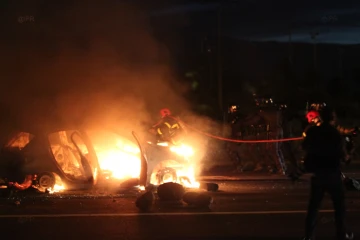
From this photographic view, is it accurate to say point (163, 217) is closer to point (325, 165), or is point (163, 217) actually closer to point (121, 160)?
point (325, 165)

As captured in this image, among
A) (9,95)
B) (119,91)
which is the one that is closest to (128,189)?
(119,91)

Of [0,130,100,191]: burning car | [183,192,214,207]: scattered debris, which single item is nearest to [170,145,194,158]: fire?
[0,130,100,191]: burning car

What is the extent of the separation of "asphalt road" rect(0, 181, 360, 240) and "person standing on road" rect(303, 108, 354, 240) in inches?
32.2

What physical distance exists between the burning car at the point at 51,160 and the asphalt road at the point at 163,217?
0.43 metres

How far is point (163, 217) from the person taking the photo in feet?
30.6

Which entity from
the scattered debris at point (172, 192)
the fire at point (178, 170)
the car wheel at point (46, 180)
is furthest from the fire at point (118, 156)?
the scattered debris at point (172, 192)

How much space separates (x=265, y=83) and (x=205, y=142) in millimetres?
28322

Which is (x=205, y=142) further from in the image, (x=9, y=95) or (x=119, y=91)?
(x=9, y=95)

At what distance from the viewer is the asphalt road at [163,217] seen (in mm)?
8102

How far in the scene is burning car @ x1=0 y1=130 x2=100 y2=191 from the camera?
11969 mm

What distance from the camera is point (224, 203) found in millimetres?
10742

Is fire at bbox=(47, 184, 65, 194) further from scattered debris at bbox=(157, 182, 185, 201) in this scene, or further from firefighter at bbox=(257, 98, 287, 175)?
firefighter at bbox=(257, 98, 287, 175)

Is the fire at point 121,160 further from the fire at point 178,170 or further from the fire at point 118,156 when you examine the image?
the fire at point 178,170

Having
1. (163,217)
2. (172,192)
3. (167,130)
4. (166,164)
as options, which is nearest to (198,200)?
(172,192)
